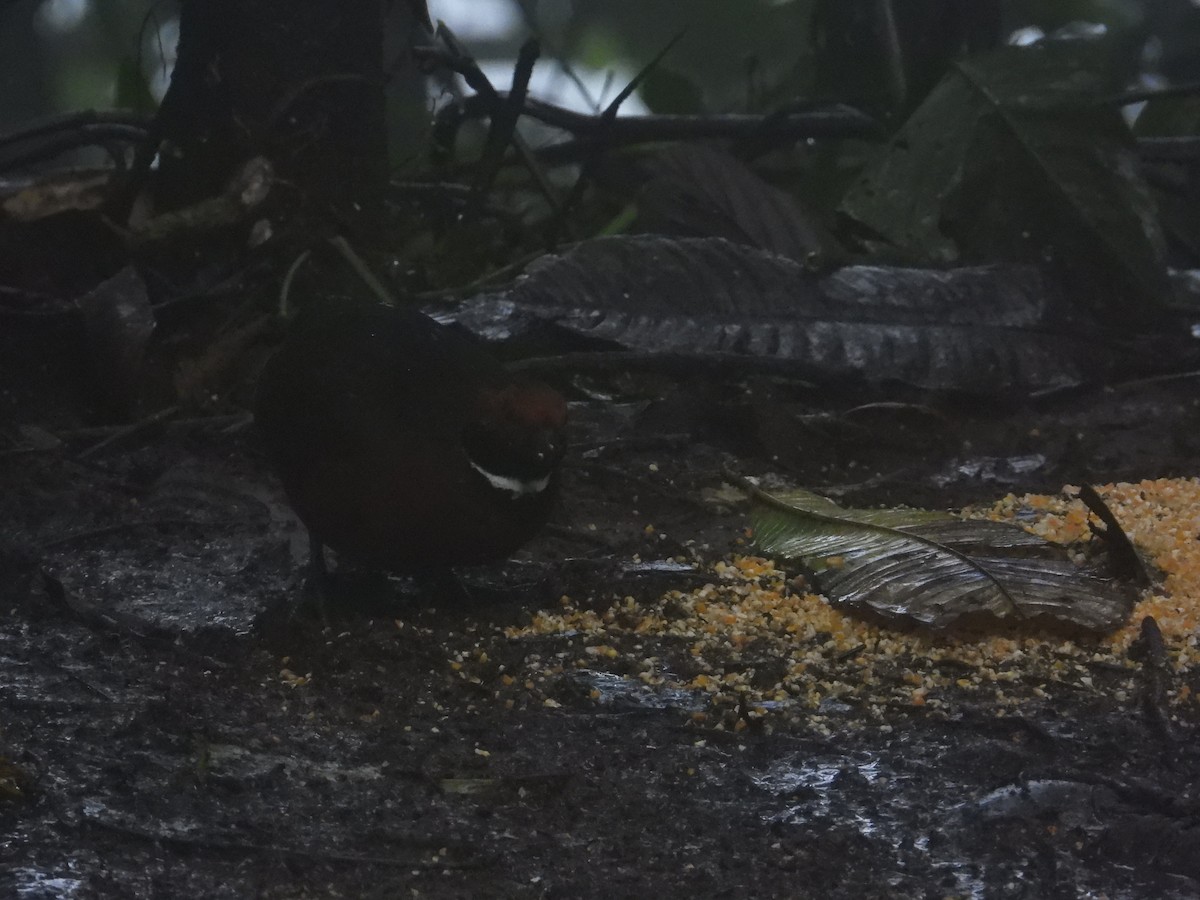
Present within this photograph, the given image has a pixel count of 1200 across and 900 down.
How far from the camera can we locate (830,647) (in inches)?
78.7

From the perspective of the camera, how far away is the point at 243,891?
50.3 inches

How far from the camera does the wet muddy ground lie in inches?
53.1

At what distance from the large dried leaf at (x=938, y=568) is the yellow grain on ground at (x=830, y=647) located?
5 centimetres

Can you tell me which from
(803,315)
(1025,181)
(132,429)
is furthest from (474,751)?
(1025,181)

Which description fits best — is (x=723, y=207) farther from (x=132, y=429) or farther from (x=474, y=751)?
(x=474, y=751)

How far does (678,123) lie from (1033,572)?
2612mm

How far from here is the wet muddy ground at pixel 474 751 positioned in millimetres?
1348

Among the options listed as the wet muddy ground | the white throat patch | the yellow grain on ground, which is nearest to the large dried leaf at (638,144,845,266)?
the wet muddy ground

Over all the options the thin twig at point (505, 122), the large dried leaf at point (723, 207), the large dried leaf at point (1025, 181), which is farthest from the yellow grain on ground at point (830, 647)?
the thin twig at point (505, 122)

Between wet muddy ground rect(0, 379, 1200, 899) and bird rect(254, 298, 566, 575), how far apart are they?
0.48 ft

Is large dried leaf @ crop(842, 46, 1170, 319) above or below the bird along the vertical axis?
above

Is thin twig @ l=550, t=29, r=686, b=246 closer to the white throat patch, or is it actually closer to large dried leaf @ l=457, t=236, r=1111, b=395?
large dried leaf @ l=457, t=236, r=1111, b=395

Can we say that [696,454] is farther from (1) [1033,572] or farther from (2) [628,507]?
(1) [1033,572]

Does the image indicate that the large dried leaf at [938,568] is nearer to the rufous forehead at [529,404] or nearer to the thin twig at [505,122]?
the rufous forehead at [529,404]
